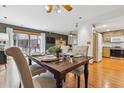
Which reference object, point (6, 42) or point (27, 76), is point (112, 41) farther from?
point (27, 76)

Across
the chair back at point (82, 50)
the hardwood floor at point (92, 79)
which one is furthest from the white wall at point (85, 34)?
the chair back at point (82, 50)

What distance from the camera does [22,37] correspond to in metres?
7.40

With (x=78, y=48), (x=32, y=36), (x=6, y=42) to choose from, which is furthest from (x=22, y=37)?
(x=78, y=48)

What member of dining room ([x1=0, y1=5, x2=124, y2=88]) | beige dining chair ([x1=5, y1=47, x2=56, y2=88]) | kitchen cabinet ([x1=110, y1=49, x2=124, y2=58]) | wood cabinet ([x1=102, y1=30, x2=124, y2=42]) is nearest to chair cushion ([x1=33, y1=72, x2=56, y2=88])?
dining room ([x1=0, y1=5, x2=124, y2=88])

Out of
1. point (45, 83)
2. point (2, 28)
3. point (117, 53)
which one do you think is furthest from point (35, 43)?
point (45, 83)

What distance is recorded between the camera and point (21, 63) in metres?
0.81

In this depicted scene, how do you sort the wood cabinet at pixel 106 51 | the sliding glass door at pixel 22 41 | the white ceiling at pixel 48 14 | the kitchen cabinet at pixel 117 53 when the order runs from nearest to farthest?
the white ceiling at pixel 48 14 < the sliding glass door at pixel 22 41 < the kitchen cabinet at pixel 117 53 < the wood cabinet at pixel 106 51

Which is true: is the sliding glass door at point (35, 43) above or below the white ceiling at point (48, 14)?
below

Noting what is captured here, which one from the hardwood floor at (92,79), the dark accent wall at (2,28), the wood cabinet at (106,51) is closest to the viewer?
the hardwood floor at (92,79)

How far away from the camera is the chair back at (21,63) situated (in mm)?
763

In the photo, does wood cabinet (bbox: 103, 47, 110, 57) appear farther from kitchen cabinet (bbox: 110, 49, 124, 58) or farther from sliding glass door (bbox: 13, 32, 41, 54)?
sliding glass door (bbox: 13, 32, 41, 54)

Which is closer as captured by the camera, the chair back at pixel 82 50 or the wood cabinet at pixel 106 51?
the chair back at pixel 82 50

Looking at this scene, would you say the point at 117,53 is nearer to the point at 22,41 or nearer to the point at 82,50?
the point at 82,50

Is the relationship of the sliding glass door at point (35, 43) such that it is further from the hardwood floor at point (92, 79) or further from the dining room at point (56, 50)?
the hardwood floor at point (92, 79)
